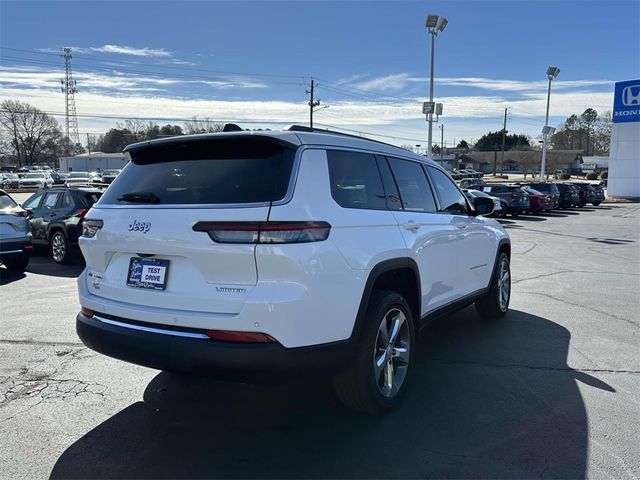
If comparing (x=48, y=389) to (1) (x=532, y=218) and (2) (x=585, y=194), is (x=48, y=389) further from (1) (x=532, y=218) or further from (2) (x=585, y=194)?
(2) (x=585, y=194)

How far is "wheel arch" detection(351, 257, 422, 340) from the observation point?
10.8 ft

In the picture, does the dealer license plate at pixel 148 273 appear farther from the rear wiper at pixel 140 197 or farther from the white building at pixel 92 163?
the white building at pixel 92 163

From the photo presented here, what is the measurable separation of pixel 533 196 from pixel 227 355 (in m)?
27.4

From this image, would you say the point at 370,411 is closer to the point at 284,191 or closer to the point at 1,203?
the point at 284,191

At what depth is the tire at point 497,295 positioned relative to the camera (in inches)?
240

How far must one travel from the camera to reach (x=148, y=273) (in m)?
3.24

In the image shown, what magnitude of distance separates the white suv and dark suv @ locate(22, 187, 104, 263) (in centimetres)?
729

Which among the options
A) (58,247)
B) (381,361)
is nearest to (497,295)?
(381,361)

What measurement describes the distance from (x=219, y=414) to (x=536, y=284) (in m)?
6.63

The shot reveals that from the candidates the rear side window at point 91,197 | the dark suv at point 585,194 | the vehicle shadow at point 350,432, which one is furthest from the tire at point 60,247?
the dark suv at point 585,194

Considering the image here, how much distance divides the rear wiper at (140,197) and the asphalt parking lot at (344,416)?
5.07 feet

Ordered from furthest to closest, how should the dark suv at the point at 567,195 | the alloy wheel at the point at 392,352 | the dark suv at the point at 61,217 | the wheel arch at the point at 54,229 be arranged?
the dark suv at the point at 567,195 < the wheel arch at the point at 54,229 < the dark suv at the point at 61,217 < the alloy wheel at the point at 392,352

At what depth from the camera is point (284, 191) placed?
2.99 m

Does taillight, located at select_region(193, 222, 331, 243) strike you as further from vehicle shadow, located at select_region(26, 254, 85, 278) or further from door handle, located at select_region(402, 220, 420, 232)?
vehicle shadow, located at select_region(26, 254, 85, 278)
